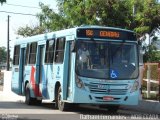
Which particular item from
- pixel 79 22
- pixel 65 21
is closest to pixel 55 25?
pixel 65 21

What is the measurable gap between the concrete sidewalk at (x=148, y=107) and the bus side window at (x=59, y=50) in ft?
14.9

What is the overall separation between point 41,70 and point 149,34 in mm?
9016

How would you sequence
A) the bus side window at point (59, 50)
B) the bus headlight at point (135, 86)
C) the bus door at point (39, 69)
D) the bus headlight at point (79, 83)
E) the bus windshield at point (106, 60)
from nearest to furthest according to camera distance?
the bus headlight at point (79, 83) < the bus windshield at point (106, 60) < the bus headlight at point (135, 86) < the bus side window at point (59, 50) < the bus door at point (39, 69)

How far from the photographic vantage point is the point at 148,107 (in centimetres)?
2241

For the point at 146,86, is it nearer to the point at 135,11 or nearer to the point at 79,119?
the point at 135,11

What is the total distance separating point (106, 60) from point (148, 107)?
4352mm

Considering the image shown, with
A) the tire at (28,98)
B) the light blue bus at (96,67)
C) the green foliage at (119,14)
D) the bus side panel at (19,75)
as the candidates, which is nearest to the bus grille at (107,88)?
the light blue bus at (96,67)

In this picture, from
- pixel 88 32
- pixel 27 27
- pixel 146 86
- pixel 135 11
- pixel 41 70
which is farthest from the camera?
pixel 27 27

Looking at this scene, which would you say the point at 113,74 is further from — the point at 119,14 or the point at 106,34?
the point at 119,14

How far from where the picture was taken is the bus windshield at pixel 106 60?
1888 centimetres

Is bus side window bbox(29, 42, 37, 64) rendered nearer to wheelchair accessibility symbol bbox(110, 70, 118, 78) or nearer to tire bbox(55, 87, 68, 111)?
tire bbox(55, 87, 68, 111)

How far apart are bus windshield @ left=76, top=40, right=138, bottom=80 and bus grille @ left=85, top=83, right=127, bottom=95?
0.29 m

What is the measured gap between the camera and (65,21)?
109ft

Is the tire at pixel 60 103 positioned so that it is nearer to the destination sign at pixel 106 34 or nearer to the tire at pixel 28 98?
the destination sign at pixel 106 34
